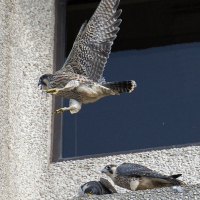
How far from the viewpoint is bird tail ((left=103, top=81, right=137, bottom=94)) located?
12.1 ft

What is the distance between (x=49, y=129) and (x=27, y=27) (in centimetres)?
111

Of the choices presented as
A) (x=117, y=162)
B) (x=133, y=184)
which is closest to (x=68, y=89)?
(x=133, y=184)

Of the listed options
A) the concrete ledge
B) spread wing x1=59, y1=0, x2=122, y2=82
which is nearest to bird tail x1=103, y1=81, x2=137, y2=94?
spread wing x1=59, y1=0, x2=122, y2=82

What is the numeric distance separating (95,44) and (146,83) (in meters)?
1.48

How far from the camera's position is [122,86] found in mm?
3727

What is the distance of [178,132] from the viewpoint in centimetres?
512

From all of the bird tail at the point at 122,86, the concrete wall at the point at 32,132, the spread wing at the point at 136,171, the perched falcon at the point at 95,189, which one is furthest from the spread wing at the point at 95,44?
the concrete wall at the point at 32,132

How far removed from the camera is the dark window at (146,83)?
516 cm

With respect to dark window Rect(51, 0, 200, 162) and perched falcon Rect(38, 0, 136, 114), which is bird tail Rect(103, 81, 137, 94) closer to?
perched falcon Rect(38, 0, 136, 114)

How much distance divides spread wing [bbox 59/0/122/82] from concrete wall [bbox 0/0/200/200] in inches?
45.5

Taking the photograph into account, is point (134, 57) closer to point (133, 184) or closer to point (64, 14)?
point (64, 14)

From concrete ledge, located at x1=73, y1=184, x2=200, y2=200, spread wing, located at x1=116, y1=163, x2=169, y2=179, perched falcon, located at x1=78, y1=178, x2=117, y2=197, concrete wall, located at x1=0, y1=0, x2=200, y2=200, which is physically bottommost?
concrete ledge, located at x1=73, y1=184, x2=200, y2=200

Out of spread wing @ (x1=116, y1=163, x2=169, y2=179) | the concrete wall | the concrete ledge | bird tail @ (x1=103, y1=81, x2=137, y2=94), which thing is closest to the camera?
the concrete ledge

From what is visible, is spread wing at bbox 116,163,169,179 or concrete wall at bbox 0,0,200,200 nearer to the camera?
spread wing at bbox 116,163,169,179
